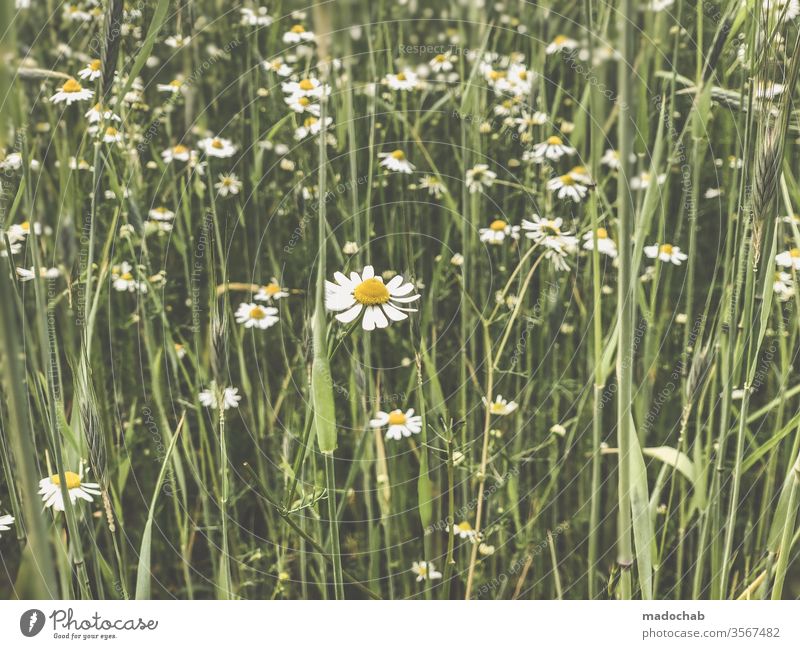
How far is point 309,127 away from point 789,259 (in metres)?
0.36

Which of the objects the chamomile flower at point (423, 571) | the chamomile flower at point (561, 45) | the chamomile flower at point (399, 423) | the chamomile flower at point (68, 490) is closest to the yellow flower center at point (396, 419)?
the chamomile flower at point (399, 423)

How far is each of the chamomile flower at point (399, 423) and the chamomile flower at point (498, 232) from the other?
14 centimetres

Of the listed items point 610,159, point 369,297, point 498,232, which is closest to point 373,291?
point 369,297

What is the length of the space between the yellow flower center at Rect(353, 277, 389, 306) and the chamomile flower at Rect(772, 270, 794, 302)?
0.91ft

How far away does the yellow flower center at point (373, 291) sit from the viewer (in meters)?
0.51

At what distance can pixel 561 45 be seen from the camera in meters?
0.58

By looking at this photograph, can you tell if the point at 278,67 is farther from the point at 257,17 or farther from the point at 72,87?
the point at 72,87

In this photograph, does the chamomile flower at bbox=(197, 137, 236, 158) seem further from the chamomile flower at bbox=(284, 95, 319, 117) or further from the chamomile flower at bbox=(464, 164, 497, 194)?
the chamomile flower at bbox=(464, 164, 497, 194)

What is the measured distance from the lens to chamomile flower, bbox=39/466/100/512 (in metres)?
0.49

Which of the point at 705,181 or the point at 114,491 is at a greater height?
the point at 705,181

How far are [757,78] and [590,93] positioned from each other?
11 centimetres

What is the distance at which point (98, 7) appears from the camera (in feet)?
1.77
